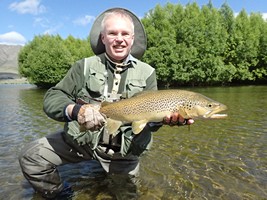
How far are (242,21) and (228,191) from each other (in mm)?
48518

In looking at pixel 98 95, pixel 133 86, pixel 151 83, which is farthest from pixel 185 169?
pixel 98 95

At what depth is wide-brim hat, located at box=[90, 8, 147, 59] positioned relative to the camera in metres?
4.30

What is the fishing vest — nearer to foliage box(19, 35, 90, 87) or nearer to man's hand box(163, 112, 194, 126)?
man's hand box(163, 112, 194, 126)

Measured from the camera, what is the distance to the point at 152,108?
3605 mm

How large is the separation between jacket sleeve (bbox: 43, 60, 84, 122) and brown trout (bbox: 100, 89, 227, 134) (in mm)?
531

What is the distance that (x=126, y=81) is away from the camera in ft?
13.7

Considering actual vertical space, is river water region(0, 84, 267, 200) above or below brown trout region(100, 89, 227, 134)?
below

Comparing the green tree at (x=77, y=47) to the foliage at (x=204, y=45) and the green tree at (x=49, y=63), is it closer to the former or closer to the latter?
the green tree at (x=49, y=63)

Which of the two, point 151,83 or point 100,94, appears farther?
point 151,83

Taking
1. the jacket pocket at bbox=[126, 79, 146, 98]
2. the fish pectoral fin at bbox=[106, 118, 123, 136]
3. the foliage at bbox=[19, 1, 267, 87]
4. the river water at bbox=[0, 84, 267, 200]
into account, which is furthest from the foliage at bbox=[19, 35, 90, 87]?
the fish pectoral fin at bbox=[106, 118, 123, 136]

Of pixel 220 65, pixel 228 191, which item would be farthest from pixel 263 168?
pixel 220 65

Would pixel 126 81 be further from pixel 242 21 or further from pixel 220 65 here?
pixel 242 21

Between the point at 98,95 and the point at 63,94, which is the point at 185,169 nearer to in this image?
the point at 98,95

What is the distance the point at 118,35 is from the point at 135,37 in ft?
2.13
